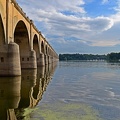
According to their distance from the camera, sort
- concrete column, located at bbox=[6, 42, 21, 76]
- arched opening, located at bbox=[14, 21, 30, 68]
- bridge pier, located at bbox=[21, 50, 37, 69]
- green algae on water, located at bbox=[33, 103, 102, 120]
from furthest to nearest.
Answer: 1. arched opening, located at bbox=[14, 21, 30, 68]
2. bridge pier, located at bbox=[21, 50, 37, 69]
3. concrete column, located at bbox=[6, 42, 21, 76]
4. green algae on water, located at bbox=[33, 103, 102, 120]

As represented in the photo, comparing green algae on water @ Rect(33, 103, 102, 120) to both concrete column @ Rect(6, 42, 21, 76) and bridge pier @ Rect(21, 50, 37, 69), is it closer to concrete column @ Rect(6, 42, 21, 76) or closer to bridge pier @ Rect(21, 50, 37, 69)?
concrete column @ Rect(6, 42, 21, 76)

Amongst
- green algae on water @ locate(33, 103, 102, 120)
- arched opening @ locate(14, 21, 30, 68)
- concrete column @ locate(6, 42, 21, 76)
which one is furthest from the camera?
arched opening @ locate(14, 21, 30, 68)

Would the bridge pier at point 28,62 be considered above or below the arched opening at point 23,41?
below

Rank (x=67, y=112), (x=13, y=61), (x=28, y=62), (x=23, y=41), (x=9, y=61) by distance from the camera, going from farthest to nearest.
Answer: (x=23, y=41) → (x=28, y=62) → (x=13, y=61) → (x=9, y=61) → (x=67, y=112)

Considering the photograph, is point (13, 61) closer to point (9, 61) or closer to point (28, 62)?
point (9, 61)

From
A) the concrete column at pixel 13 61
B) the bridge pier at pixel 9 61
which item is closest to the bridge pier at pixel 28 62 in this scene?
the concrete column at pixel 13 61

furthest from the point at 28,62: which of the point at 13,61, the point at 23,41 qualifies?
the point at 13,61

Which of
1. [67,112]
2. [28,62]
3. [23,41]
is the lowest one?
[67,112]

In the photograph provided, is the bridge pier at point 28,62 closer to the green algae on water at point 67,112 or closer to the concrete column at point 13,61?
the concrete column at point 13,61

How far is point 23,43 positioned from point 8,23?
20.7 m

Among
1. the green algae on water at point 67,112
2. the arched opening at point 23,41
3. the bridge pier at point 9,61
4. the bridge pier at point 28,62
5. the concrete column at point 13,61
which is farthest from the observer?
the arched opening at point 23,41

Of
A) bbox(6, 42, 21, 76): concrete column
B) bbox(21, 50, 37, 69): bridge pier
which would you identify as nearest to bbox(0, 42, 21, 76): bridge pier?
bbox(6, 42, 21, 76): concrete column

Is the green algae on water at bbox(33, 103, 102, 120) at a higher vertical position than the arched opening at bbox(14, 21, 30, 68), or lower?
lower

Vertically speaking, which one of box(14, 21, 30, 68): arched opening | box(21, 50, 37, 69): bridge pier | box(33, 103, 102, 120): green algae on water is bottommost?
box(33, 103, 102, 120): green algae on water
